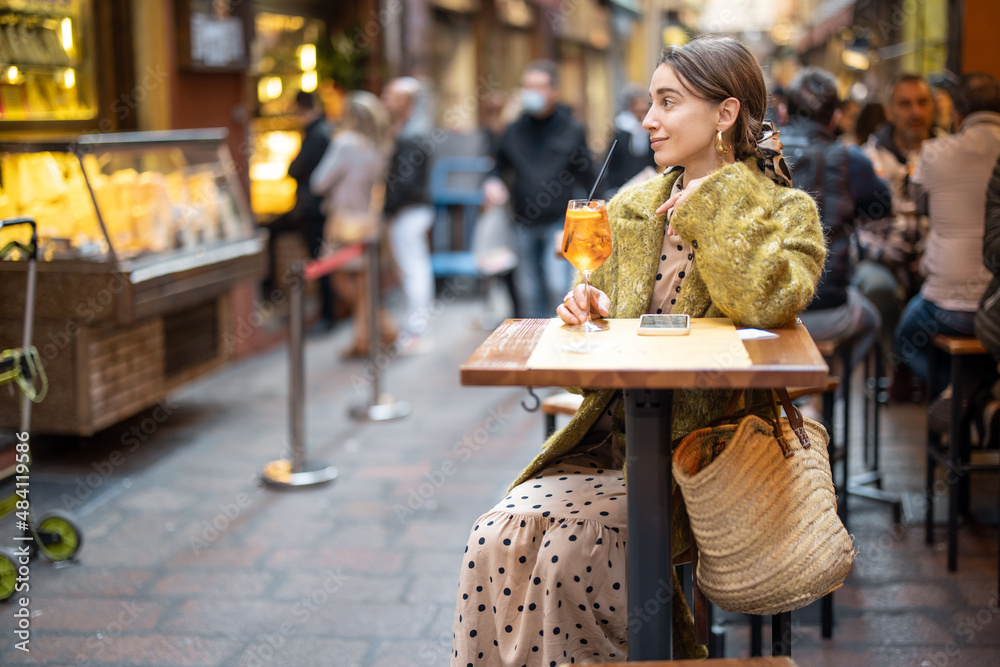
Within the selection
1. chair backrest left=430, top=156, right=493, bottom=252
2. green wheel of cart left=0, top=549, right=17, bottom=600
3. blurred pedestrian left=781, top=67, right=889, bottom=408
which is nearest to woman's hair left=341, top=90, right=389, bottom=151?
chair backrest left=430, top=156, right=493, bottom=252

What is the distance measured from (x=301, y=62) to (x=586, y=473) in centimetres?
789

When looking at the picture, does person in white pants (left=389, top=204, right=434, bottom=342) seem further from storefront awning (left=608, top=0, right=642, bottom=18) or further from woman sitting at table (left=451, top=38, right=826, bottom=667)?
storefront awning (left=608, top=0, right=642, bottom=18)

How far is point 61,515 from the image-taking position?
404cm

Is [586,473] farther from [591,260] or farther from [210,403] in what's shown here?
[210,403]

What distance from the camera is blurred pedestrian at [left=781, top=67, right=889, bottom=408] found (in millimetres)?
4172

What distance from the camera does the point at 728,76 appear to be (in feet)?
8.19

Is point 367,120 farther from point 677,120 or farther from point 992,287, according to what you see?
point 677,120

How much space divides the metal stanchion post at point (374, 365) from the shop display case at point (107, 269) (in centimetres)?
90

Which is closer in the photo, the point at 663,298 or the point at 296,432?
the point at 663,298

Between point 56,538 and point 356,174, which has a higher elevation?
point 356,174

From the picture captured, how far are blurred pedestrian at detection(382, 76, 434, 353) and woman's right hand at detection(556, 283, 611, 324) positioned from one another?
5.50 metres

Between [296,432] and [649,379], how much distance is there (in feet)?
11.2

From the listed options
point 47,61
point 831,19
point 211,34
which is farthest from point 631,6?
point 47,61

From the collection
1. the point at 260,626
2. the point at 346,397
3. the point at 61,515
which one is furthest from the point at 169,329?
the point at 260,626
